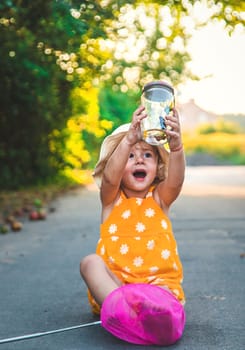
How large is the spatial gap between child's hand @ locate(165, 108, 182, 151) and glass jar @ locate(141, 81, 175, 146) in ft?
0.17

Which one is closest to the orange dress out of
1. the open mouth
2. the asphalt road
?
the open mouth

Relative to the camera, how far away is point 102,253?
370 cm

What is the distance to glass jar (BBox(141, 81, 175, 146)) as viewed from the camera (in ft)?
11.8

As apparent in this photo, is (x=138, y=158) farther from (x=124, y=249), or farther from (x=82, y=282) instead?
(x=82, y=282)

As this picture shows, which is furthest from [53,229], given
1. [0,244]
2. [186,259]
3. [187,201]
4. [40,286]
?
[187,201]

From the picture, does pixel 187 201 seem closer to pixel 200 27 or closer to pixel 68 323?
pixel 200 27

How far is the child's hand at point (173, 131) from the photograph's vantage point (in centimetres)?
346

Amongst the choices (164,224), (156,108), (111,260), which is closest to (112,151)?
(156,108)

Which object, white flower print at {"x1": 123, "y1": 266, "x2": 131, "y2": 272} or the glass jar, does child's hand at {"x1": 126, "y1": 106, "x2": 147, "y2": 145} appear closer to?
the glass jar

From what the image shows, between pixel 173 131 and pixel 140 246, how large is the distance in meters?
0.63

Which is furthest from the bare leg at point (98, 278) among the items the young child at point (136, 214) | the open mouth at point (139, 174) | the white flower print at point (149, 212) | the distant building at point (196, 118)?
the distant building at point (196, 118)

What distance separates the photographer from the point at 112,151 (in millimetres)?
3904

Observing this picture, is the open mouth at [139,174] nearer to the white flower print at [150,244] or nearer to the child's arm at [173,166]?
the child's arm at [173,166]

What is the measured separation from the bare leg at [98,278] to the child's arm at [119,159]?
15.5 inches
